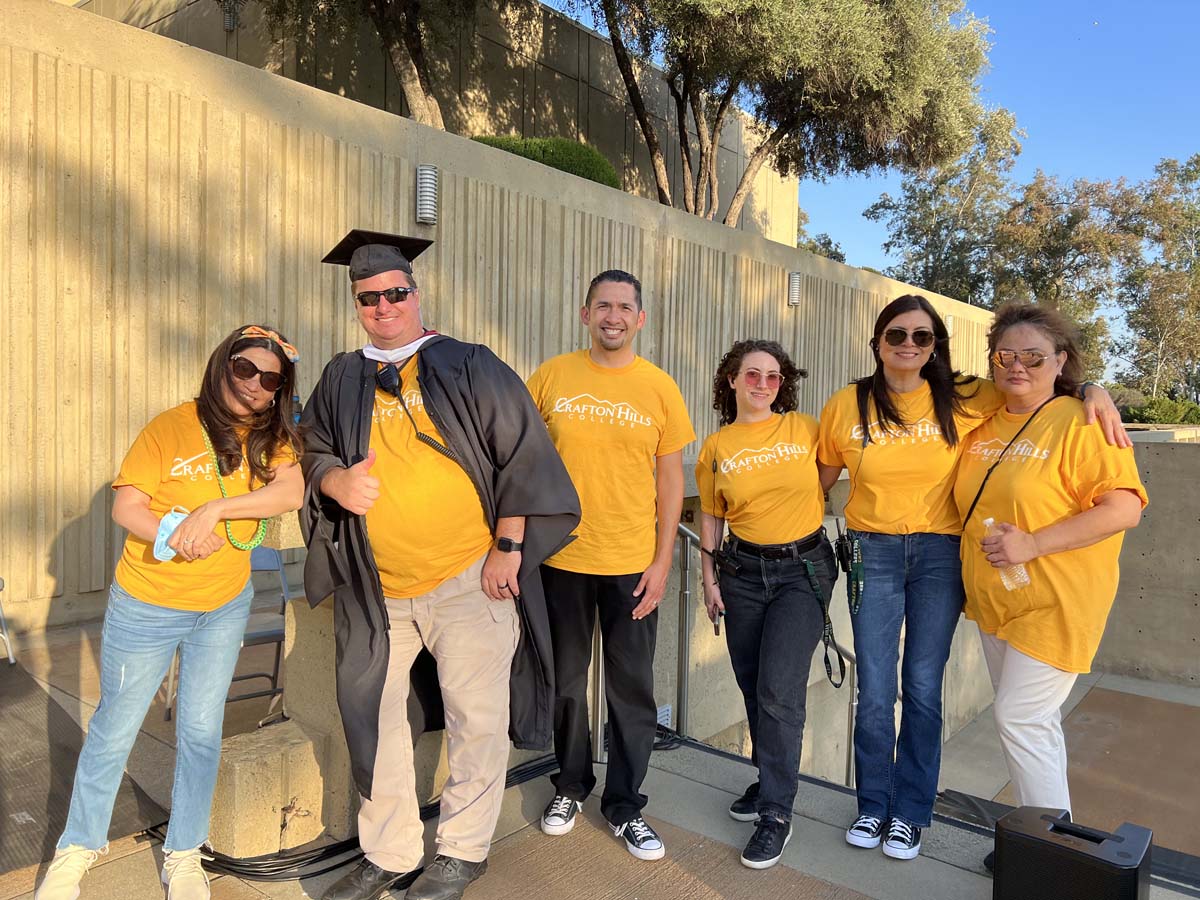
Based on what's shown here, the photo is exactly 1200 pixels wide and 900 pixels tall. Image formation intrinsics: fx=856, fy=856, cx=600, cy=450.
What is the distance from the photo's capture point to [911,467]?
2.91 metres

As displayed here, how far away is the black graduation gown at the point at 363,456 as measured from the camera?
2.56 meters

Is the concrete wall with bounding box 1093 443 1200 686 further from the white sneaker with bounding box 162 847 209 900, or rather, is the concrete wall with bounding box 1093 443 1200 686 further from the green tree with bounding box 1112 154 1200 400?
the green tree with bounding box 1112 154 1200 400

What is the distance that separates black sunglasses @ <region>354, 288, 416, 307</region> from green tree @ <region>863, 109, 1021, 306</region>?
3494 cm

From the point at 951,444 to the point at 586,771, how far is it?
69.1 inches

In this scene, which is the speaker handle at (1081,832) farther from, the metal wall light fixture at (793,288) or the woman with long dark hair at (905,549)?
the metal wall light fixture at (793,288)

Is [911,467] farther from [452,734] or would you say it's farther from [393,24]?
[393,24]

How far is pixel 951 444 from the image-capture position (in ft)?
9.54

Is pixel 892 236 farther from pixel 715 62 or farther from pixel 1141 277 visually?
pixel 715 62

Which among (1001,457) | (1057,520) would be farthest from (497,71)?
(1057,520)

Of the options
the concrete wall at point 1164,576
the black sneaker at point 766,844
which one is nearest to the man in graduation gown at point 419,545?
the black sneaker at point 766,844

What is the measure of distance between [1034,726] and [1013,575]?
471 millimetres

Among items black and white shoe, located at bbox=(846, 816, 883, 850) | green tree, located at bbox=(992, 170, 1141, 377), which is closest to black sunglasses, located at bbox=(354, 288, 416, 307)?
black and white shoe, located at bbox=(846, 816, 883, 850)

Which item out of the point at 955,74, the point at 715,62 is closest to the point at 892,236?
the point at 955,74

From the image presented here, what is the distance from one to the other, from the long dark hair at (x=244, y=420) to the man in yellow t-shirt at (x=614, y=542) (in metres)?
0.90
